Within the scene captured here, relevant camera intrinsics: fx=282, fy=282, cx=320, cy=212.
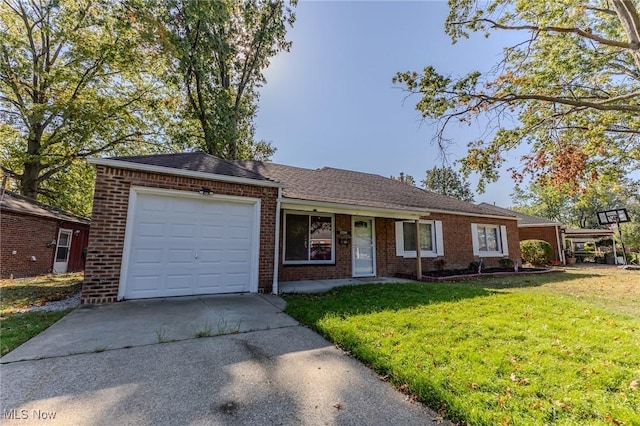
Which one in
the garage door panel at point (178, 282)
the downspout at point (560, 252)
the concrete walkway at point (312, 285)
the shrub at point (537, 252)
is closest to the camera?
the garage door panel at point (178, 282)

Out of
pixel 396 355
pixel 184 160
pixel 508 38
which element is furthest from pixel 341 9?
pixel 396 355

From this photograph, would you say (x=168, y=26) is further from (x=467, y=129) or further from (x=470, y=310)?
(x=470, y=310)

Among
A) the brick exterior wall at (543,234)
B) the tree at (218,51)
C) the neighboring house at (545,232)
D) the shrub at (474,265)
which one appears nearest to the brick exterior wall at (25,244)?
the tree at (218,51)

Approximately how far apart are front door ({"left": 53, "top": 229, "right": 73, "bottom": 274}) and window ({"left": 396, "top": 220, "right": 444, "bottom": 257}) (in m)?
16.3

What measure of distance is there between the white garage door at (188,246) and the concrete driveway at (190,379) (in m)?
1.67

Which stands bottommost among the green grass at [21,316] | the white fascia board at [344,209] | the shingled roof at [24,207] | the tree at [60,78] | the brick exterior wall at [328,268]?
the green grass at [21,316]

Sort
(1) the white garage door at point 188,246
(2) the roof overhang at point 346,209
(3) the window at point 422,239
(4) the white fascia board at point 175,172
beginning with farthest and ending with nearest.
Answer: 1. (3) the window at point 422,239
2. (2) the roof overhang at point 346,209
3. (1) the white garage door at point 188,246
4. (4) the white fascia board at point 175,172

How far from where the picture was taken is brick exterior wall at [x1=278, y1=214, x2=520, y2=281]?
30.1 ft

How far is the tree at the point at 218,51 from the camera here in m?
12.9

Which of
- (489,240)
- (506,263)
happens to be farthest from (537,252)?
(506,263)

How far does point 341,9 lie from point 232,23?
8932mm

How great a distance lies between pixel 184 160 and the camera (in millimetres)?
7172

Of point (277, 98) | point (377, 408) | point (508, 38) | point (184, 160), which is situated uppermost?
point (277, 98)

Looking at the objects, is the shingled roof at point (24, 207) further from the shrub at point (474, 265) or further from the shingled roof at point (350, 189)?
the shrub at point (474, 265)
